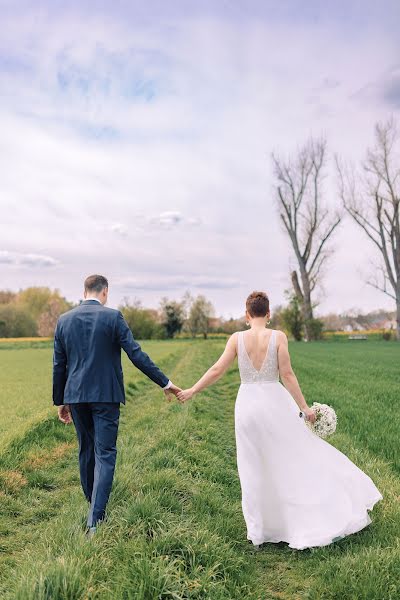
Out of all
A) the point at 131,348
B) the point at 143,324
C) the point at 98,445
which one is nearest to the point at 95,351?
the point at 131,348

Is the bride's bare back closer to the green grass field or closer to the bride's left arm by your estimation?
the bride's left arm

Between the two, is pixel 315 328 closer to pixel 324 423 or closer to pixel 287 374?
pixel 324 423

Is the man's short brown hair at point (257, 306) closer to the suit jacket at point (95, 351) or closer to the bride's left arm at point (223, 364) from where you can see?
the bride's left arm at point (223, 364)

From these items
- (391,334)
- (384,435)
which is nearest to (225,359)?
(384,435)

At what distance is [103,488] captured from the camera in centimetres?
495

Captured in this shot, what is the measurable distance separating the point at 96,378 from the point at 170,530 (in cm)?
152

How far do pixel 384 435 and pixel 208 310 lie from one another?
82440mm

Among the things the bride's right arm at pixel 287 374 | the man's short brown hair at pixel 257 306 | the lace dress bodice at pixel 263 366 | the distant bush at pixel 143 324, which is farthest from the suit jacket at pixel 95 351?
the distant bush at pixel 143 324

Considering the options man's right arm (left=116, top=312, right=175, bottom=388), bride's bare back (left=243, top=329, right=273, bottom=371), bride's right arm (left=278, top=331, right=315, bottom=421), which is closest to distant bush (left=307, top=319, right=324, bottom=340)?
bride's right arm (left=278, top=331, right=315, bottom=421)

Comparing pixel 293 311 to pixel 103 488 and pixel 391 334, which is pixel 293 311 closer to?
pixel 391 334

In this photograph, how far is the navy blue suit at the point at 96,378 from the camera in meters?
4.99

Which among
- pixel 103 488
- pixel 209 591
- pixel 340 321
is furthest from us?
pixel 340 321

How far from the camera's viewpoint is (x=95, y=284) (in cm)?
532

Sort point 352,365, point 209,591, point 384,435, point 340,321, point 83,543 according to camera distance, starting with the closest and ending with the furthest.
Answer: point 209,591 → point 83,543 → point 384,435 → point 352,365 → point 340,321
